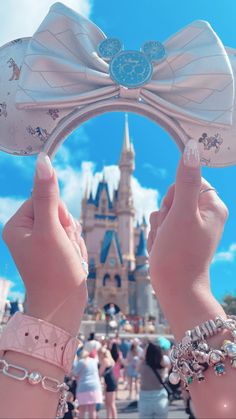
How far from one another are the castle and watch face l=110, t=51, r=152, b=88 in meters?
41.4

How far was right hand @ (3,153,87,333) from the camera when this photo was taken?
1247mm

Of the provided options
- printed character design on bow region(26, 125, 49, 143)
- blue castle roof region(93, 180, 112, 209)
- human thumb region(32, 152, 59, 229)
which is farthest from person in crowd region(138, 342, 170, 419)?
blue castle roof region(93, 180, 112, 209)

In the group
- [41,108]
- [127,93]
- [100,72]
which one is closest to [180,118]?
[127,93]

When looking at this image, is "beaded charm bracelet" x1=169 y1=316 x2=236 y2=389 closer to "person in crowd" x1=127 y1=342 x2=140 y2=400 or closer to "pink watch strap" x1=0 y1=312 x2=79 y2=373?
"pink watch strap" x1=0 y1=312 x2=79 y2=373

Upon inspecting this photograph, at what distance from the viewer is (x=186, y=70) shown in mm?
2275

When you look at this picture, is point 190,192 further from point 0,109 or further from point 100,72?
point 0,109

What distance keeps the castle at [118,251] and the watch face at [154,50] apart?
4143 centimetres

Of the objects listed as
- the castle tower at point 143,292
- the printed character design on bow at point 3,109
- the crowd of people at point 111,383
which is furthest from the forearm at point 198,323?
the castle tower at point 143,292

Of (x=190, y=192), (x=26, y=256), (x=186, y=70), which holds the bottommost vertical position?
(x=26, y=256)

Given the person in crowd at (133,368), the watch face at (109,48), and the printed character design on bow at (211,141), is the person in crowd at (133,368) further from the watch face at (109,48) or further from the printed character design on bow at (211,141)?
the watch face at (109,48)

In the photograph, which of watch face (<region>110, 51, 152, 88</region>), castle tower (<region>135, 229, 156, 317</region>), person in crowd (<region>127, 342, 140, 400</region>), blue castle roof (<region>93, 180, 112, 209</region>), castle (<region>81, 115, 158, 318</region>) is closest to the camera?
watch face (<region>110, 51, 152, 88</region>)

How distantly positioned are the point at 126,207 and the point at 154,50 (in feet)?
154

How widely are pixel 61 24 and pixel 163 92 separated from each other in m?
0.76

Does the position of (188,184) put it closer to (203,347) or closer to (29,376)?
(203,347)
